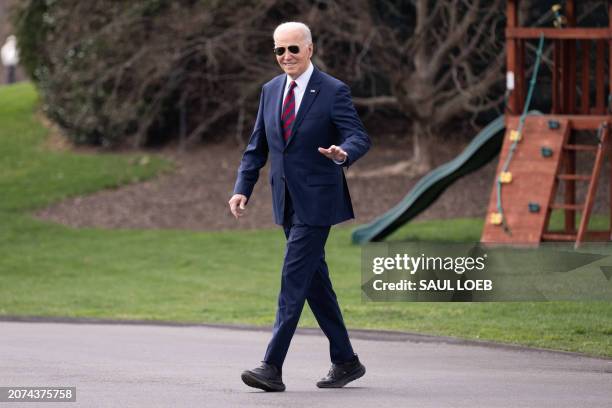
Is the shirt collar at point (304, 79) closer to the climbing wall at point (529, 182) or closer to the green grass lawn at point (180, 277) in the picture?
the green grass lawn at point (180, 277)

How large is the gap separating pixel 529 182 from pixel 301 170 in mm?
10190

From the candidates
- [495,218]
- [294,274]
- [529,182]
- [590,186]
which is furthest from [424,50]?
[294,274]

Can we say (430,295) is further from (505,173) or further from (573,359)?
(505,173)

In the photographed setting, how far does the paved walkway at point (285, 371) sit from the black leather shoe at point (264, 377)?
0.06 m

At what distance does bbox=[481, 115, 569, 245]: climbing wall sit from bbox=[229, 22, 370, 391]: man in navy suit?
31.8ft

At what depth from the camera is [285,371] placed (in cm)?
913

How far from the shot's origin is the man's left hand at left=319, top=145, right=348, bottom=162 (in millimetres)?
7496

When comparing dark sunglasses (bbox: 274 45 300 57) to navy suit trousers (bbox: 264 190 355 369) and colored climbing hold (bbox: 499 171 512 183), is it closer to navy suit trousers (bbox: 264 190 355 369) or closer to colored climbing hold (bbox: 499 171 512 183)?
navy suit trousers (bbox: 264 190 355 369)

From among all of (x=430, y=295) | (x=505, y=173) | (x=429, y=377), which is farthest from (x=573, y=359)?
(x=505, y=173)

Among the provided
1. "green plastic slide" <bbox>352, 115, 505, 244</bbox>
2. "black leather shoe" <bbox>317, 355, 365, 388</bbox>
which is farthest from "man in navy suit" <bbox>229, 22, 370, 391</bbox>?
"green plastic slide" <bbox>352, 115, 505, 244</bbox>

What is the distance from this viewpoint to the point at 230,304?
584 inches

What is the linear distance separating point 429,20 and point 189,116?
7220mm

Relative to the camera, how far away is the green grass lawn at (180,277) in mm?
12078
